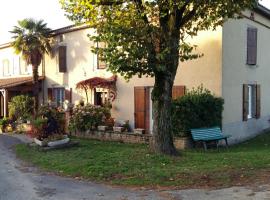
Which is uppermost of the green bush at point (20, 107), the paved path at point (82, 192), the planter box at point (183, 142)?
the green bush at point (20, 107)

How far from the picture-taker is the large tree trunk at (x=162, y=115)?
42.4 ft

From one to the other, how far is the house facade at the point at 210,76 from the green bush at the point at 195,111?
0.60 meters

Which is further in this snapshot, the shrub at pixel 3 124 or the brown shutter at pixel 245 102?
the shrub at pixel 3 124

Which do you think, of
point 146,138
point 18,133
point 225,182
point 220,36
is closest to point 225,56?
point 220,36

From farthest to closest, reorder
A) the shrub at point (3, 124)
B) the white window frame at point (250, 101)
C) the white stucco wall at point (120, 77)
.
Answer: the shrub at point (3, 124), the white window frame at point (250, 101), the white stucco wall at point (120, 77)

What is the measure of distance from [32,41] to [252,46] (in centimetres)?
1204

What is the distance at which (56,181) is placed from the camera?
417 inches

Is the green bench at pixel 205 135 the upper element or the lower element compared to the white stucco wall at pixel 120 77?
lower

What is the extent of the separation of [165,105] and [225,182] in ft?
12.8

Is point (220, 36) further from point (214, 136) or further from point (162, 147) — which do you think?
point (162, 147)

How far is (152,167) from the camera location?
11.3 metres

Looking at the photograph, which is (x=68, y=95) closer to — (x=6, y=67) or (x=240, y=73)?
(x=6, y=67)

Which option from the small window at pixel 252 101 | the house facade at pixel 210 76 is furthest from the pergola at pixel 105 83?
the small window at pixel 252 101

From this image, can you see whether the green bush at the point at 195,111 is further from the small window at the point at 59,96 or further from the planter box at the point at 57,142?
the small window at the point at 59,96
